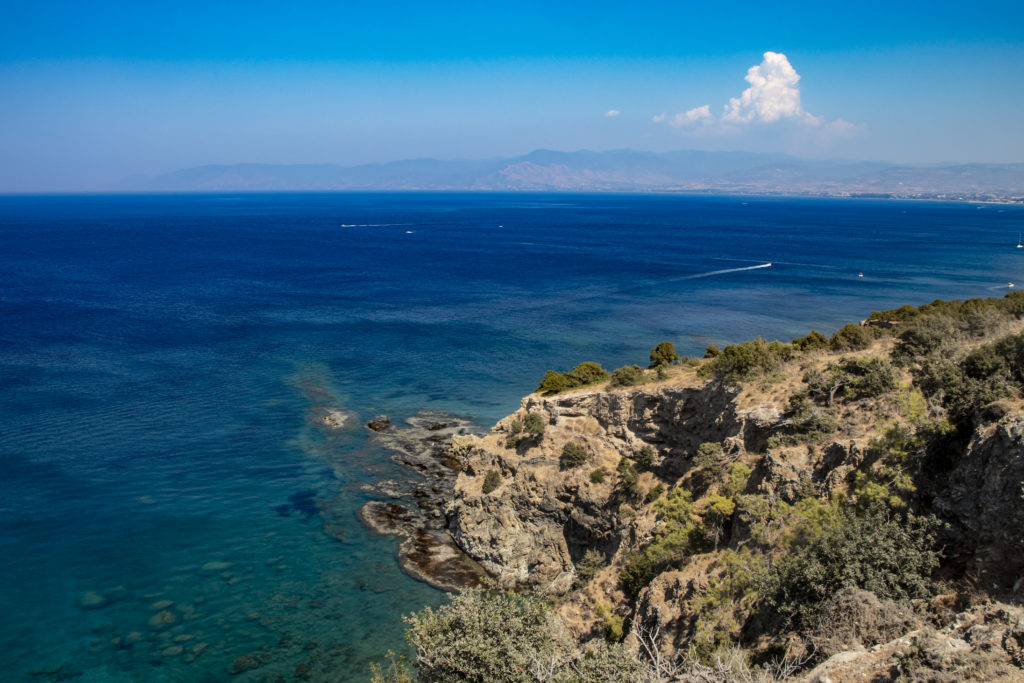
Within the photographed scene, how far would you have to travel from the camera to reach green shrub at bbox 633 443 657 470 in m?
29.2

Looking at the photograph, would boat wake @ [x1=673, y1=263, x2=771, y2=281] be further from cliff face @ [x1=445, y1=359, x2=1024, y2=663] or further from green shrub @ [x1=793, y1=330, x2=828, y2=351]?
green shrub @ [x1=793, y1=330, x2=828, y2=351]

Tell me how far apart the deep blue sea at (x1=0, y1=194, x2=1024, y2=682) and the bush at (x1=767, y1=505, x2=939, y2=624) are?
1554 centimetres

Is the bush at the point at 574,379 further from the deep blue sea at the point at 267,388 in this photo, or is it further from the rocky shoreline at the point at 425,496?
the deep blue sea at the point at 267,388

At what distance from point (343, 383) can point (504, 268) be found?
204 feet

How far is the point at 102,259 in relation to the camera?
11831 cm

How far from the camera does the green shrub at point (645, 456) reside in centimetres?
2917

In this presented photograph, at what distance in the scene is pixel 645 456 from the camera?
2927cm

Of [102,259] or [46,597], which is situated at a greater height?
[102,259]

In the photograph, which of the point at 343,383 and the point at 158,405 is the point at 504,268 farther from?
the point at 158,405

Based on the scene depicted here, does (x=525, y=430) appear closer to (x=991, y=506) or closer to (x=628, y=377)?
(x=628, y=377)

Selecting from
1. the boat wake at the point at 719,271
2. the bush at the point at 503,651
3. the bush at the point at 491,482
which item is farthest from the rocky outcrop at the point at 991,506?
the boat wake at the point at 719,271

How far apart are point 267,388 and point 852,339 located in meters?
41.9

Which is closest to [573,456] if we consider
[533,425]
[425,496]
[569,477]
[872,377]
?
[569,477]

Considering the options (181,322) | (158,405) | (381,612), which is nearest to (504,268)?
(181,322)
